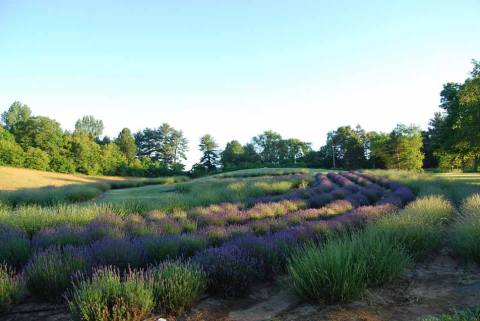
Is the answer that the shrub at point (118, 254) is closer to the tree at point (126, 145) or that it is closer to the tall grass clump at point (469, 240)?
the tall grass clump at point (469, 240)

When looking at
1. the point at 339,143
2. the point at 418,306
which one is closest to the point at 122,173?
the point at 339,143

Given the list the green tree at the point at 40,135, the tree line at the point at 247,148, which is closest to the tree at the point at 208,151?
the tree line at the point at 247,148

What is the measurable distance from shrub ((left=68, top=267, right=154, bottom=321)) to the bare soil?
315 millimetres

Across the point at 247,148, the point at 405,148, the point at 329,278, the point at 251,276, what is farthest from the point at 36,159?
the point at 329,278

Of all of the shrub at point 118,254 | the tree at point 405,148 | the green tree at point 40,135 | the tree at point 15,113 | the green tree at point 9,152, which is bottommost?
the shrub at point 118,254

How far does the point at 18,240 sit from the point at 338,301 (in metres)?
4.95

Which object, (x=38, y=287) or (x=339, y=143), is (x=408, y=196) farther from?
(x=339, y=143)

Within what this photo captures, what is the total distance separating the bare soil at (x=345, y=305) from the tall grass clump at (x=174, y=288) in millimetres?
131

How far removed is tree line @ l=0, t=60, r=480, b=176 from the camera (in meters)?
27.7

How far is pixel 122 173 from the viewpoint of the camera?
201ft

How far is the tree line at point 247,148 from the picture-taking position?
90.9 feet

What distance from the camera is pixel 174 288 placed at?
3807 mm

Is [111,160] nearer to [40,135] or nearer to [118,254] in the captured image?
[40,135]

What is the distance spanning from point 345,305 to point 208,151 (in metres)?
78.1
